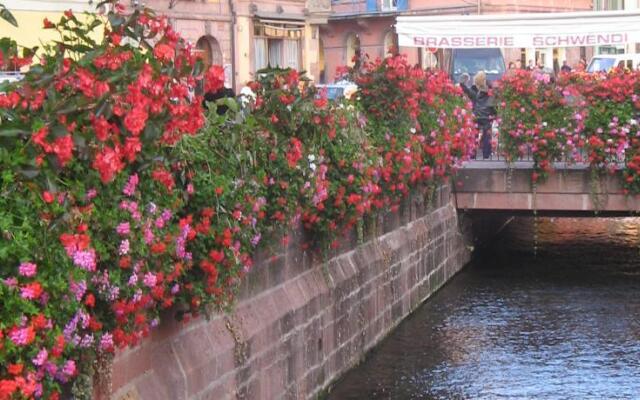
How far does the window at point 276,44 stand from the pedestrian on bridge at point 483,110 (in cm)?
1483

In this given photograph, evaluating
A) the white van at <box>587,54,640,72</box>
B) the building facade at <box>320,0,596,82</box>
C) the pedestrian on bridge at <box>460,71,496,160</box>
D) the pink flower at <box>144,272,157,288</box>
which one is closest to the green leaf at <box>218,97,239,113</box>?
the pink flower at <box>144,272,157,288</box>

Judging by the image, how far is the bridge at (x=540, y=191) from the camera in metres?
18.0

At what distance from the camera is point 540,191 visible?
60.6 ft

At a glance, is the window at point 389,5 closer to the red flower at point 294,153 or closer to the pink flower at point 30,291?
the red flower at point 294,153

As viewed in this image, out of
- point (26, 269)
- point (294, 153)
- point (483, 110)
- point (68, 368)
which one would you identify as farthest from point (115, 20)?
point (483, 110)

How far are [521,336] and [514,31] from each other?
8109mm

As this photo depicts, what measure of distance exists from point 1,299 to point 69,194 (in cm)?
88

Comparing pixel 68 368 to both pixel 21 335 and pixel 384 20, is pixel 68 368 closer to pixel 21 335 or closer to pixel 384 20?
pixel 21 335

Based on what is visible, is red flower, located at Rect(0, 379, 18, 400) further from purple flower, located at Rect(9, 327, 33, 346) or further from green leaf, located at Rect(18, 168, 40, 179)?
green leaf, located at Rect(18, 168, 40, 179)

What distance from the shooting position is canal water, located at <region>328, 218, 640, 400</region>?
40.8ft

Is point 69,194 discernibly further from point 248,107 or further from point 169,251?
point 248,107

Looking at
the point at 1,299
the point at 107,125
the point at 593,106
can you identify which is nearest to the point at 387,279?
the point at 593,106

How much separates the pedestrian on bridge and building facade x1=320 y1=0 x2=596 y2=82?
72.7ft

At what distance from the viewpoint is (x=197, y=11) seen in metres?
35.0
